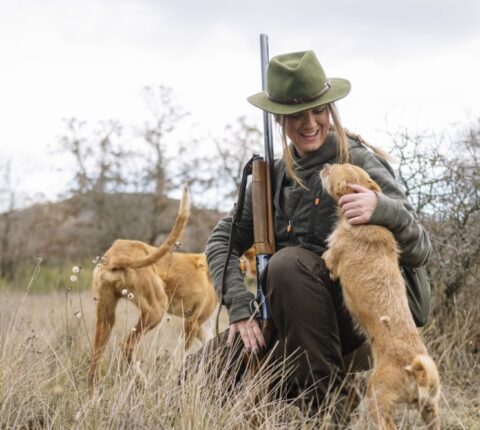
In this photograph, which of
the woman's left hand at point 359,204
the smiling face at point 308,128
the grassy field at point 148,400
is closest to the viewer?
the grassy field at point 148,400

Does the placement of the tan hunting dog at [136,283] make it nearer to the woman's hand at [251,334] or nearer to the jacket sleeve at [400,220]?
the woman's hand at [251,334]

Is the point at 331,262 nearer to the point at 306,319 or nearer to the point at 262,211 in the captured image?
the point at 306,319

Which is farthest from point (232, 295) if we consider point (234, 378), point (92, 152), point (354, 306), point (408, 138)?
point (92, 152)

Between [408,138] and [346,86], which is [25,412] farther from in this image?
[408,138]

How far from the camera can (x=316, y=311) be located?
3.57m

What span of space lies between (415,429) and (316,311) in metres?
0.73

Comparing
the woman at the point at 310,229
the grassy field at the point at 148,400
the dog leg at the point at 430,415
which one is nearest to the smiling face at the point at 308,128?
the woman at the point at 310,229

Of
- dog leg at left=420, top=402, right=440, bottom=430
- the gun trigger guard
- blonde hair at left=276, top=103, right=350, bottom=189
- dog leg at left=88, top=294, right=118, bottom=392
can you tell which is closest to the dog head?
blonde hair at left=276, top=103, right=350, bottom=189

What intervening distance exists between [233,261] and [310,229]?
1.88 ft

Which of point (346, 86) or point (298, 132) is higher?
point (346, 86)

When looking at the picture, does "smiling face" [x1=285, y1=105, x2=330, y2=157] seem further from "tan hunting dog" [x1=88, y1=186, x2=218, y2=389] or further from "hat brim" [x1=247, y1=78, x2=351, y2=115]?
"tan hunting dog" [x1=88, y1=186, x2=218, y2=389]

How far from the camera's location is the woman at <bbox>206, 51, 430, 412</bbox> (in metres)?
3.55

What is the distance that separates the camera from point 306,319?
3.56 meters

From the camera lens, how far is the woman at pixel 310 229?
355 cm
